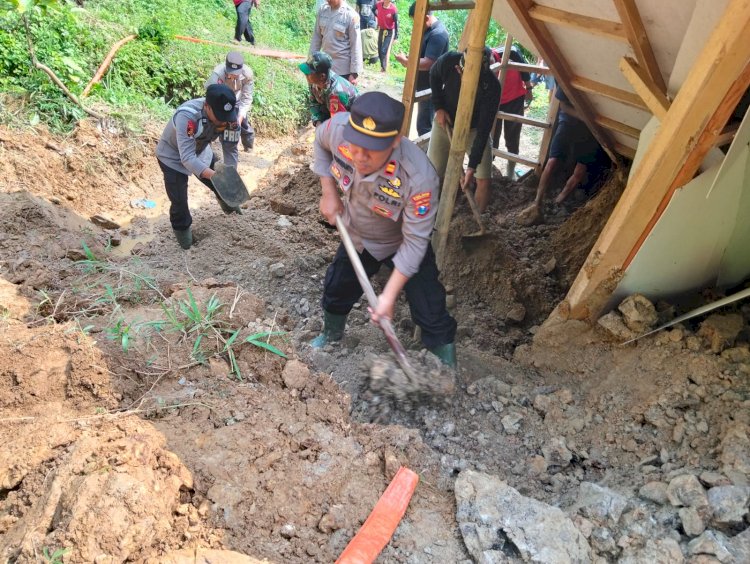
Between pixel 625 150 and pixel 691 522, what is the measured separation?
347 centimetres

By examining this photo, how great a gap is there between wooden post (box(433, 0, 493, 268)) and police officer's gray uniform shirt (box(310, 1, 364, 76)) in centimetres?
421

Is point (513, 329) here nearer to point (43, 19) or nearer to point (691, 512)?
point (691, 512)

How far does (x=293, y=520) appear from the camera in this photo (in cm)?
205

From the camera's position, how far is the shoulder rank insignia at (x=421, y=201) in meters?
2.68

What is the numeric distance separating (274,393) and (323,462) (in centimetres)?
55

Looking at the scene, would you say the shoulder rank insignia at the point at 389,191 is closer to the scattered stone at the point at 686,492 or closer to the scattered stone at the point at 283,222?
the scattered stone at the point at 686,492

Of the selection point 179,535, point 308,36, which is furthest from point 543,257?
point 308,36

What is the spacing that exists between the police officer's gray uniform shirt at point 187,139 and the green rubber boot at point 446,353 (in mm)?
2544

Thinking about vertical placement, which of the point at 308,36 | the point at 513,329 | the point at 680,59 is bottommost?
the point at 308,36

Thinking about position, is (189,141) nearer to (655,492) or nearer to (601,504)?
(601,504)

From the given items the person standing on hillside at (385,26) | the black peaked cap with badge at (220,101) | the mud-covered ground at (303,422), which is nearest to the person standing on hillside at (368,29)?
the person standing on hillside at (385,26)

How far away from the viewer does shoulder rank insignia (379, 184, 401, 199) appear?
9.07 feet

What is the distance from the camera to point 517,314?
13.9ft

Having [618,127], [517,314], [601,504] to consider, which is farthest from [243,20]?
[601,504]
